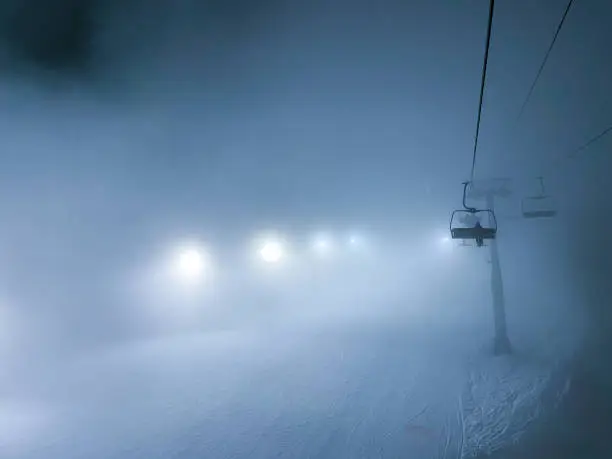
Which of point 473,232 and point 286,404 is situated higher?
point 473,232

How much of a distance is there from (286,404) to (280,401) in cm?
31

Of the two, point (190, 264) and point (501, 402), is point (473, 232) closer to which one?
point (501, 402)

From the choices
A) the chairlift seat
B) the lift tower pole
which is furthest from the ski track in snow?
the chairlift seat

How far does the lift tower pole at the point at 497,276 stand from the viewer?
1291 cm

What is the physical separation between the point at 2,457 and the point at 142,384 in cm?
440

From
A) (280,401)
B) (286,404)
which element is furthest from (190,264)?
(286,404)

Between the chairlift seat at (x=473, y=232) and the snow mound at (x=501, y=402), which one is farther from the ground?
the chairlift seat at (x=473, y=232)

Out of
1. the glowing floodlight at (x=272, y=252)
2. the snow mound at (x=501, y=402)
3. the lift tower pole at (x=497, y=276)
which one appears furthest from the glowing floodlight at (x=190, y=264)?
the snow mound at (x=501, y=402)

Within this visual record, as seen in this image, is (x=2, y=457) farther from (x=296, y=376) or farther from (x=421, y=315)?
(x=421, y=315)

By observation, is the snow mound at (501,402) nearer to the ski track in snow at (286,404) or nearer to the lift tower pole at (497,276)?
the ski track in snow at (286,404)

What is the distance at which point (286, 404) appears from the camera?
943 centimetres

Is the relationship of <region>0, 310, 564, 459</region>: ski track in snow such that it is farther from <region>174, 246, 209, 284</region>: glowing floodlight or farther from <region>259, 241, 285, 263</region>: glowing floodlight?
<region>259, 241, 285, 263</region>: glowing floodlight

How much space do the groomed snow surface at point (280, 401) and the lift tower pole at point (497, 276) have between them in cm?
65

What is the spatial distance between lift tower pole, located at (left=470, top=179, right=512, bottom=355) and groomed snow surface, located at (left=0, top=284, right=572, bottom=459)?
650 mm
